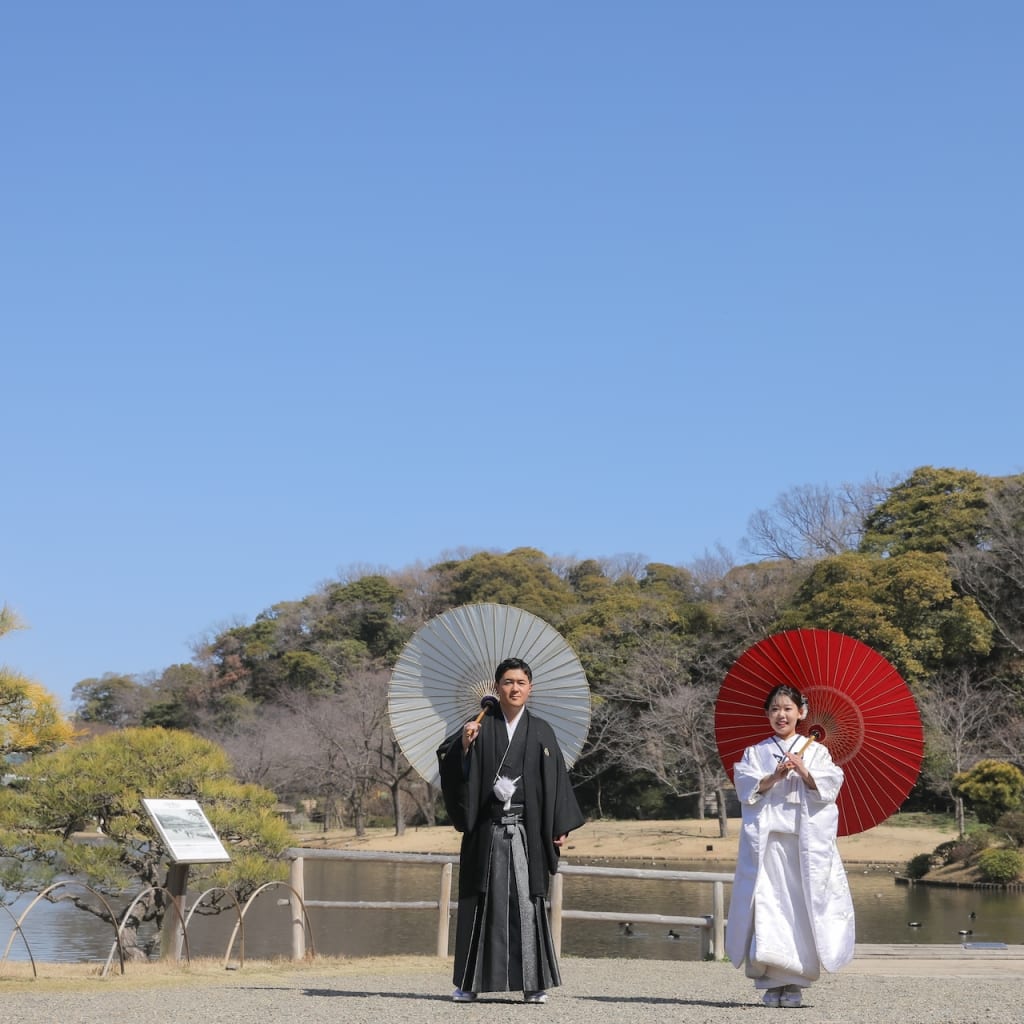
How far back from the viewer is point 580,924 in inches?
661

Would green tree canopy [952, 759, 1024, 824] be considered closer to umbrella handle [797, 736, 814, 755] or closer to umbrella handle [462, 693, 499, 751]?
umbrella handle [797, 736, 814, 755]

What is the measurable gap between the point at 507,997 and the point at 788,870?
4.62 feet

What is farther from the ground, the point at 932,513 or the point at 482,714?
the point at 932,513

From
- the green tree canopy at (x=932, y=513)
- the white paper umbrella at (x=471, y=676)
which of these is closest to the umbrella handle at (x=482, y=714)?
the white paper umbrella at (x=471, y=676)

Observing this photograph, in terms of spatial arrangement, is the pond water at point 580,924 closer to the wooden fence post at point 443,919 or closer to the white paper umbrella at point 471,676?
the wooden fence post at point 443,919

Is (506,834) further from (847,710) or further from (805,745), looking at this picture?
(847,710)

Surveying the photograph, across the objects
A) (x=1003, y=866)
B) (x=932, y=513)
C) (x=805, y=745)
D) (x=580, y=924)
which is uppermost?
(x=932, y=513)

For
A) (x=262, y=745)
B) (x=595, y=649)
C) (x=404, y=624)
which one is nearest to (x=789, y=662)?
(x=595, y=649)

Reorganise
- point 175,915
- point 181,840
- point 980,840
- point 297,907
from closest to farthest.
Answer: point 181,840, point 175,915, point 297,907, point 980,840

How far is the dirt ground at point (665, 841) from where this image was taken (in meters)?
24.8

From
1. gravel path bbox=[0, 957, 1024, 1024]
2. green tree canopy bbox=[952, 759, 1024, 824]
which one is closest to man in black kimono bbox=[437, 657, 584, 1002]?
gravel path bbox=[0, 957, 1024, 1024]

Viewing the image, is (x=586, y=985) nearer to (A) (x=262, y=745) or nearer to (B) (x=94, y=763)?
(B) (x=94, y=763)

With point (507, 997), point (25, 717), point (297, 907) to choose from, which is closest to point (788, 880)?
point (507, 997)

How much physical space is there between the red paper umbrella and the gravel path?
3.03 ft
